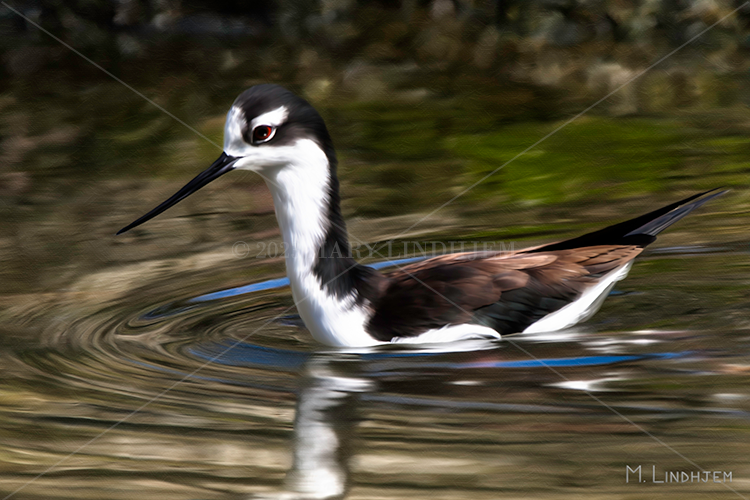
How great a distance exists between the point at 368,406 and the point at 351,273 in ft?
2.67

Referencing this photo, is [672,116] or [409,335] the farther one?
[672,116]

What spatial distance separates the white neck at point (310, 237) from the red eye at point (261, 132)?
13 centimetres

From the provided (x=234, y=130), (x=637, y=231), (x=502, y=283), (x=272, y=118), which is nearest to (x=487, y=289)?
(x=502, y=283)

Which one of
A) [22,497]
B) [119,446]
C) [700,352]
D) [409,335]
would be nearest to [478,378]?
[409,335]

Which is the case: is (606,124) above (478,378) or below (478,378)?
above

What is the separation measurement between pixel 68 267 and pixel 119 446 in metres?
2.83

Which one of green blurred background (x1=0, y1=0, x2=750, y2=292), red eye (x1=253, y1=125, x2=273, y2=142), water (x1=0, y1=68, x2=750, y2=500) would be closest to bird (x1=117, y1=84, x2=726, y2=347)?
red eye (x1=253, y1=125, x2=273, y2=142)

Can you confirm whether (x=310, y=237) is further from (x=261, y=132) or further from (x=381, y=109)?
(x=381, y=109)

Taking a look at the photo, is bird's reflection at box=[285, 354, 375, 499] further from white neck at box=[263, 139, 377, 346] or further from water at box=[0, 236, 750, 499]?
white neck at box=[263, 139, 377, 346]

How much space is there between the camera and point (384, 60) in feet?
45.3

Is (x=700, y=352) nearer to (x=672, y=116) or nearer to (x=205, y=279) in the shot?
(x=205, y=279)

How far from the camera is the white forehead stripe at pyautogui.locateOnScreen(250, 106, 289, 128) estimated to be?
189 inches

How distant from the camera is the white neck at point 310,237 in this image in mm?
4906

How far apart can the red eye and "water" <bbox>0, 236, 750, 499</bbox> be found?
1.12 metres
